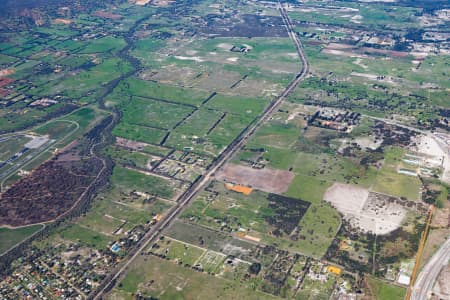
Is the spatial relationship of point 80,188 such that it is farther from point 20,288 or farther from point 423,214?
point 423,214

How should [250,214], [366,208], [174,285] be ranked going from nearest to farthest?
[174,285], [366,208], [250,214]

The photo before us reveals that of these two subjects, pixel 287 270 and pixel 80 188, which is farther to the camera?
pixel 80 188

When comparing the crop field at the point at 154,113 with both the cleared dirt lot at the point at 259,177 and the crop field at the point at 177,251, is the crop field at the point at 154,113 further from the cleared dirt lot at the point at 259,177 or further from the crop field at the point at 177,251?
the crop field at the point at 177,251

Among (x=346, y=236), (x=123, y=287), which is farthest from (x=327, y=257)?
(x=123, y=287)

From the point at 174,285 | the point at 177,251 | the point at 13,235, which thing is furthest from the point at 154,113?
the point at 174,285

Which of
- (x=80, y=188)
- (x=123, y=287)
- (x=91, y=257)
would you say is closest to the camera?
(x=123, y=287)

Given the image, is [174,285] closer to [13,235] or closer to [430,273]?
[13,235]
